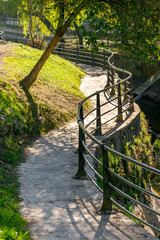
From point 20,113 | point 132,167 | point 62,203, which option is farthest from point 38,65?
point 62,203

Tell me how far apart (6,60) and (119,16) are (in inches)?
245

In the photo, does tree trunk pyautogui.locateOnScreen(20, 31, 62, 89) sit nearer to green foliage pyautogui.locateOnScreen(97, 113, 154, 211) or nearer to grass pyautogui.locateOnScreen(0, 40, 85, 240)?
grass pyautogui.locateOnScreen(0, 40, 85, 240)

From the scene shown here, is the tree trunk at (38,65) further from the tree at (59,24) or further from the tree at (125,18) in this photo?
the tree at (125,18)

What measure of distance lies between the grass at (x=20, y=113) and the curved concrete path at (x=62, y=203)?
22 centimetres

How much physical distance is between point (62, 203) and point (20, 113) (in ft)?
16.3

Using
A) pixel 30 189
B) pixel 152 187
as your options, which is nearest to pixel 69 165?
pixel 30 189

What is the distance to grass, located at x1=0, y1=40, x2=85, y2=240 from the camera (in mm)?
5094

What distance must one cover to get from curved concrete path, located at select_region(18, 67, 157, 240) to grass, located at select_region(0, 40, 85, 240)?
0.22 m

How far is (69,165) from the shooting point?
776 cm

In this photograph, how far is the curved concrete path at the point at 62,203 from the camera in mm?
4570

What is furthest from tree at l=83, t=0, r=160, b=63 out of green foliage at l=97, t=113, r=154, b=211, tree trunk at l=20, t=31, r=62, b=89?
green foliage at l=97, t=113, r=154, b=211

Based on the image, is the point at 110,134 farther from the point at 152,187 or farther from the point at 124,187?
the point at 152,187

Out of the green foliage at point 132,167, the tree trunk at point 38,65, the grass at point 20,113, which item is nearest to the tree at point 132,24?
the tree trunk at point 38,65

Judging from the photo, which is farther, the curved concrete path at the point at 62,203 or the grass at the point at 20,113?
the grass at the point at 20,113
